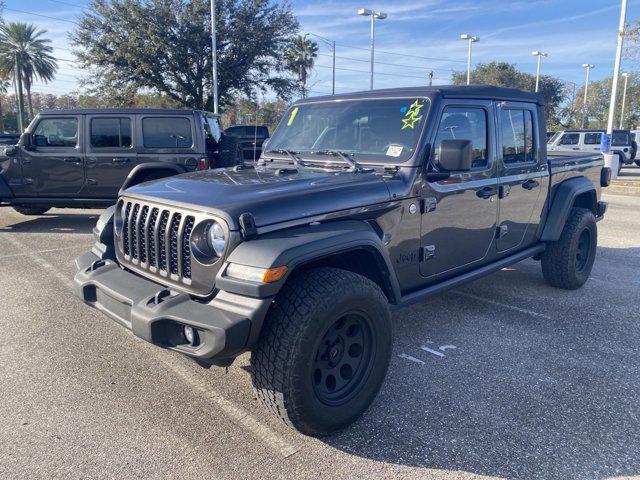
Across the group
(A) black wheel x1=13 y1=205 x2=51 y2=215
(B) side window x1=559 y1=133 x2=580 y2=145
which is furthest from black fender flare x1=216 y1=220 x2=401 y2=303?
(B) side window x1=559 y1=133 x2=580 y2=145

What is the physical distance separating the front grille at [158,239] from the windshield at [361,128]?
1425mm

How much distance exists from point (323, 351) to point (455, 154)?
61.4 inches

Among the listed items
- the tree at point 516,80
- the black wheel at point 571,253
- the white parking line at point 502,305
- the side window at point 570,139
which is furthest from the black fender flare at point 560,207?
the tree at point 516,80

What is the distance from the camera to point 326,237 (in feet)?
8.80

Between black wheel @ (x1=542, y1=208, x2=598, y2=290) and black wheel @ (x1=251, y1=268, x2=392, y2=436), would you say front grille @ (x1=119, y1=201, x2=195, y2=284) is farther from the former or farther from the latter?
black wheel @ (x1=542, y1=208, x2=598, y2=290)

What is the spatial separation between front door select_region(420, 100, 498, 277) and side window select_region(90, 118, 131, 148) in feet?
20.3

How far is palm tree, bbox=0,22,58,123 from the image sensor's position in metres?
40.1

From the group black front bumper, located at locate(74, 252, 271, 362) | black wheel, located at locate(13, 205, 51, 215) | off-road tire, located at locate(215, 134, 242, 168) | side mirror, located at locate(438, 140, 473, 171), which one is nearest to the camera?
black front bumper, located at locate(74, 252, 271, 362)

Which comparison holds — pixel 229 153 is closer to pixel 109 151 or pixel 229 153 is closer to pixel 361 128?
pixel 109 151

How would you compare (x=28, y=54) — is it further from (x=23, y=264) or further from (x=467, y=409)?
(x=467, y=409)

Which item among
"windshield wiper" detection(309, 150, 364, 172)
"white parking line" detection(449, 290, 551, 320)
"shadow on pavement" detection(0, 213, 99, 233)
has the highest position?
"windshield wiper" detection(309, 150, 364, 172)

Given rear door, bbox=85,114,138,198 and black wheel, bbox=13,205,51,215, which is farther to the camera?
black wheel, bbox=13,205,51,215

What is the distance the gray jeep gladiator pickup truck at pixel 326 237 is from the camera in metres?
2.49

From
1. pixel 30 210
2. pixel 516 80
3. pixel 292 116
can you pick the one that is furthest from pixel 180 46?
pixel 516 80
